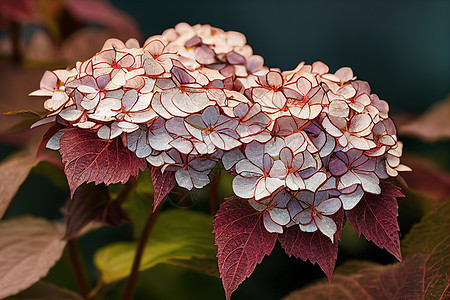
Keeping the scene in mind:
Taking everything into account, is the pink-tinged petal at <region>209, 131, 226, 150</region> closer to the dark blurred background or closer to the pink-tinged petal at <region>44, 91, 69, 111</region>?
the pink-tinged petal at <region>44, 91, 69, 111</region>

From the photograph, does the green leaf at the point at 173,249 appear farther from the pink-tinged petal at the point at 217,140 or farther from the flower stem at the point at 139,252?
the pink-tinged petal at the point at 217,140

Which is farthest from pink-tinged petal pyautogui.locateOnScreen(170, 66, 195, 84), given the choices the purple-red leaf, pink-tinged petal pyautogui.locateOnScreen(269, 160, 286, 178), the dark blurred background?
the dark blurred background

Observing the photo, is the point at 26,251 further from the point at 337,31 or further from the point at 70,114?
the point at 337,31

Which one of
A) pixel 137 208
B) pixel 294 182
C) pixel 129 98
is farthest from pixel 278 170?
pixel 137 208

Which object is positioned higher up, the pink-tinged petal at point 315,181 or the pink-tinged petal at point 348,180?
the pink-tinged petal at point 348,180

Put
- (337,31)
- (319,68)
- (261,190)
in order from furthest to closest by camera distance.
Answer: (337,31) → (319,68) → (261,190)

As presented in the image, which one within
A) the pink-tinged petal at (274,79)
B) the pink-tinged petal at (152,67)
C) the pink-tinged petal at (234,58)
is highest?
the pink-tinged petal at (274,79)

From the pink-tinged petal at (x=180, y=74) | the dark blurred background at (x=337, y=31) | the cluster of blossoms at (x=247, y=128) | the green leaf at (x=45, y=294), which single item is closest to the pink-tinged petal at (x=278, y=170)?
the cluster of blossoms at (x=247, y=128)
